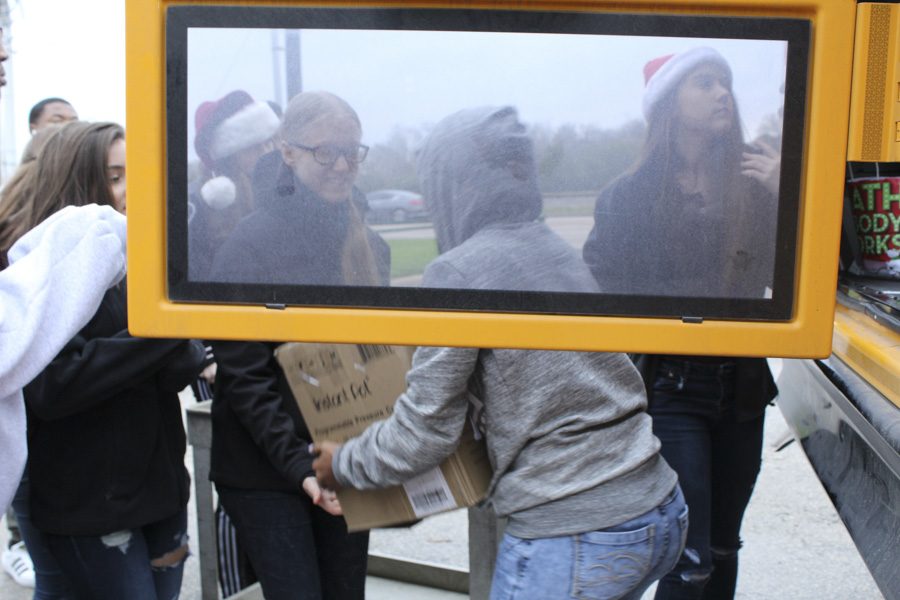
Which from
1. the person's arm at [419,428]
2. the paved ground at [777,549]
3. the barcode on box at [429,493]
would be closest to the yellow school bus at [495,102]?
the person's arm at [419,428]

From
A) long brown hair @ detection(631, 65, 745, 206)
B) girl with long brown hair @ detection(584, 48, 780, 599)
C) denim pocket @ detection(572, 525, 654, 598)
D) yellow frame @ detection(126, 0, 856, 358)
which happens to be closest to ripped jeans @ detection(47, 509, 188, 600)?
denim pocket @ detection(572, 525, 654, 598)

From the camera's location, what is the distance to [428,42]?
132cm

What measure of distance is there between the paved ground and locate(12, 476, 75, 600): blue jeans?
5.06ft

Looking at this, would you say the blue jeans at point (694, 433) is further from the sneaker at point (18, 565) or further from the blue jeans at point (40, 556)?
the sneaker at point (18, 565)

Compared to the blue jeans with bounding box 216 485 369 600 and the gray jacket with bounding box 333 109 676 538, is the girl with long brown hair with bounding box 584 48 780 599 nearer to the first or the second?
the gray jacket with bounding box 333 109 676 538

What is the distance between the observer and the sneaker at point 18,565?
4.25m

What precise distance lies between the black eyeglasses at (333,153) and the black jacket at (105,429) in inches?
50.4

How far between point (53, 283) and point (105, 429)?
67cm

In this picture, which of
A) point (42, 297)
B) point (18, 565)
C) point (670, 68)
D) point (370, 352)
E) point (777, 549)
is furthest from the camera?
point (777, 549)

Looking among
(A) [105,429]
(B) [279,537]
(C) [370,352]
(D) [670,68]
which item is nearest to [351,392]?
(C) [370,352]

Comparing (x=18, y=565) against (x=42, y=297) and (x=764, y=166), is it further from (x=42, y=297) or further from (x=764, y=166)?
(x=764, y=166)

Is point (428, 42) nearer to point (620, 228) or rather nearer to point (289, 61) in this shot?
point (289, 61)

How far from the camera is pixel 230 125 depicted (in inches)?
53.4

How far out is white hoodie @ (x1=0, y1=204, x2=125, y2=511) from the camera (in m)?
1.87
